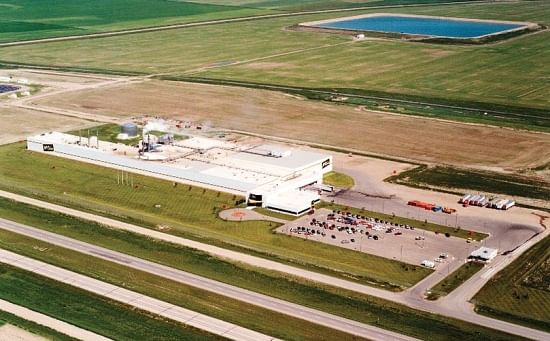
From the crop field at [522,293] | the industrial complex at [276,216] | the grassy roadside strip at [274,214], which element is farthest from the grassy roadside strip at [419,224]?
the crop field at [522,293]

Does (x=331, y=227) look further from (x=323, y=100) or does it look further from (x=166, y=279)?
(x=323, y=100)

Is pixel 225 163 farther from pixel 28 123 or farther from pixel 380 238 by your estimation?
pixel 28 123

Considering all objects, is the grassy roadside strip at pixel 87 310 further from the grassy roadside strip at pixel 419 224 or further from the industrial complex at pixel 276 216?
the grassy roadside strip at pixel 419 224

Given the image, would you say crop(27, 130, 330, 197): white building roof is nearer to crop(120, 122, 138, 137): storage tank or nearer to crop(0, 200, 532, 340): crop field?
crop(120, 122, 138, 137): storage tank

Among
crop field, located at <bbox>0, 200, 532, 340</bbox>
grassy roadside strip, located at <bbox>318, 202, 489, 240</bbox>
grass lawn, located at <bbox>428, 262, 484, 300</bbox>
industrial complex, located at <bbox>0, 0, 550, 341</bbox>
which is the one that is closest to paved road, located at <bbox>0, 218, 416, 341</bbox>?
industrial complex, located at <bbox>0, 0, 550, 341</bbox>

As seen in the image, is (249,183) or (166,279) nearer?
(166,279)

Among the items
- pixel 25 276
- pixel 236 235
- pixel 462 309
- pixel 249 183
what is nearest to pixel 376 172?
pixel 249 183
